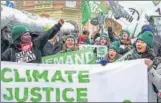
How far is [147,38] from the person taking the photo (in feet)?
19.7

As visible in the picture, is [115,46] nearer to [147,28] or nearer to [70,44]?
[147,28]

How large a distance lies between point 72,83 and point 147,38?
1.08 m

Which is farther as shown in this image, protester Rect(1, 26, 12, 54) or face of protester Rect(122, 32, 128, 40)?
face of protester Rect(122, 32, 128, 40)

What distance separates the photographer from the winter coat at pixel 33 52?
6046mm

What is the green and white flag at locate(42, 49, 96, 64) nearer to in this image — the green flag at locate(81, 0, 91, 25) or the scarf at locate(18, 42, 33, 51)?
the scarf at locate(18, 42, 33, 51)

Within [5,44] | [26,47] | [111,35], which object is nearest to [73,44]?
[111,35]

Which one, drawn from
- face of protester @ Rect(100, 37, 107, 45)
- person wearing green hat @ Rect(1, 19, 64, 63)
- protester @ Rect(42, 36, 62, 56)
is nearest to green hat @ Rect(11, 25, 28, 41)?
person wearing green hat @ Rect(1, 19, 64, 63)

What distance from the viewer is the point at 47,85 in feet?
19.0

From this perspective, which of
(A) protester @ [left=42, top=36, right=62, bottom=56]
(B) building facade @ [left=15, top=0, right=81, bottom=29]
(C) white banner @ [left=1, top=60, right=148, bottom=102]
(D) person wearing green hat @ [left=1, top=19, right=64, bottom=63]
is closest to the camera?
(C) white banner @ [left=1, top=60, right=148, bottom=102]

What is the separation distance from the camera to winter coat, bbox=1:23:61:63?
6046mm

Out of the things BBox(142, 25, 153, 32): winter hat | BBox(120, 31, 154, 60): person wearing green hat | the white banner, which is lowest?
the white banner

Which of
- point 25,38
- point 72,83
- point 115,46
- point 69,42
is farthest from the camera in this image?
point 69,42

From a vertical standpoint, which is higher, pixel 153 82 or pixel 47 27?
pixel 47 27

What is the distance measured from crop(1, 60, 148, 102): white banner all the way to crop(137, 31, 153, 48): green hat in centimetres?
30
